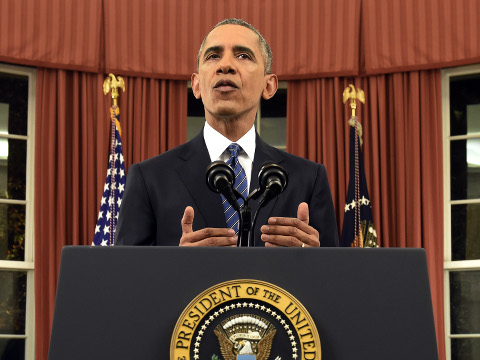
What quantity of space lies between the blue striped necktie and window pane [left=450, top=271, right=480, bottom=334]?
420 cm

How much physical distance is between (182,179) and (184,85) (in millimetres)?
4325

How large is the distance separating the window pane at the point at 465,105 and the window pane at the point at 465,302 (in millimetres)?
1051

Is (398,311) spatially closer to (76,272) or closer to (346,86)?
(76,272)

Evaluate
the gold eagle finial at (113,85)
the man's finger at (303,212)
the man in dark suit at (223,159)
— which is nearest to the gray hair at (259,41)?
the man in dark suit at (223,159)

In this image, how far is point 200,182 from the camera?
213 cm

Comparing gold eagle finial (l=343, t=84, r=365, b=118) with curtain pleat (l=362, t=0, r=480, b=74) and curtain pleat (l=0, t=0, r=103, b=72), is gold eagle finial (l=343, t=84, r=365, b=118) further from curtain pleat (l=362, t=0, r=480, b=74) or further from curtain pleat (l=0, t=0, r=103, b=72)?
curtain pleat (l=0, t=0, r=103, b=72)

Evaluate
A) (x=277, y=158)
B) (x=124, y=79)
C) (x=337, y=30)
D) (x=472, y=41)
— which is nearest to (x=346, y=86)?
(x=337, y=30)

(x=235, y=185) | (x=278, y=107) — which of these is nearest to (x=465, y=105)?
(x=278, y=107)

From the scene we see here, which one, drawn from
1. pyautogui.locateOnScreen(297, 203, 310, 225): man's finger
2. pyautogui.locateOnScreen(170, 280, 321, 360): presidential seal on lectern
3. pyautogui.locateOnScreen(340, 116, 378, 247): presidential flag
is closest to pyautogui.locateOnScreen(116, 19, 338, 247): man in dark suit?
pyautogui.locateOnScreen(297, 203, 310, 225): man's finger

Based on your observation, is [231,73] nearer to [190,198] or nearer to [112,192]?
[190,198]

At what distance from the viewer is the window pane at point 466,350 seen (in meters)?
5.89

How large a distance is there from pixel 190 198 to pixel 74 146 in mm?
4116

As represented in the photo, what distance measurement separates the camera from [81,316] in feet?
4.45

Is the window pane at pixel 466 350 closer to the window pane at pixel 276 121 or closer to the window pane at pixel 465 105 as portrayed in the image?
the window pane at pixel 465 105
